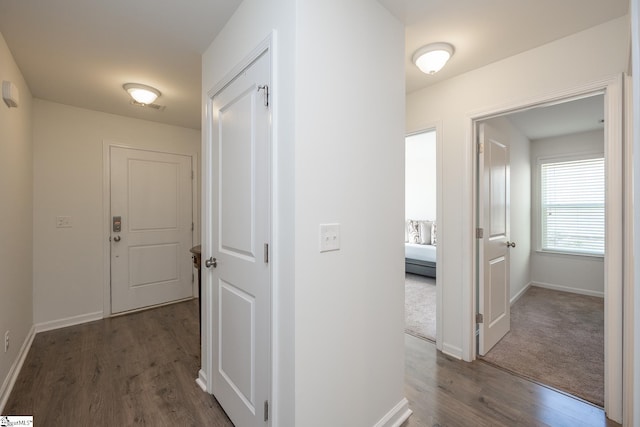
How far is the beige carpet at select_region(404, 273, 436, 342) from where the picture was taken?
2.94m

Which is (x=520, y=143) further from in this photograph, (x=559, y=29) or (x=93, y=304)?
(x=93, y=304)

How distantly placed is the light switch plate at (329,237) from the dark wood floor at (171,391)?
4.05ft

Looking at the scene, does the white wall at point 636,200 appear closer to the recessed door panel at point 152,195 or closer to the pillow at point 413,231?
the recessed door panel at point 152,195

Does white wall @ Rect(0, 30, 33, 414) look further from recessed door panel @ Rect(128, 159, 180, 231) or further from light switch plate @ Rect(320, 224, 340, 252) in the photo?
light switch plate @ Rect(320, 224, 340, 252)

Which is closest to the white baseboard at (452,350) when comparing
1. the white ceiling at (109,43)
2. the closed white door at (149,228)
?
the white ceiling at (109,43)

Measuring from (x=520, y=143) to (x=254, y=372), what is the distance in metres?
4.65

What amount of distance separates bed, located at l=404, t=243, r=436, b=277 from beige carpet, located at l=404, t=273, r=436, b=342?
0.12 meters

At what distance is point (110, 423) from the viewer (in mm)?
1692

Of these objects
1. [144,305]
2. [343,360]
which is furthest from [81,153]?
[343,360]

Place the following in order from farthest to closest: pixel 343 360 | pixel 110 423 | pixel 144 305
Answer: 1. pixel 144 305
2. pixel 110 423
3. pixel 343 360

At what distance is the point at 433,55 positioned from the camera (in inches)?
78.2

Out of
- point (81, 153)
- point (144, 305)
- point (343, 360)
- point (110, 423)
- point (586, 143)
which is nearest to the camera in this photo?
point (343, 360)

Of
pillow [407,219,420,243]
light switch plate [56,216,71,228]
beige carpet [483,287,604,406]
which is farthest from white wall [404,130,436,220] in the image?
light switch plate [56,216,71,228]

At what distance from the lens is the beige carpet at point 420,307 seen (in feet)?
9.66
